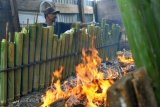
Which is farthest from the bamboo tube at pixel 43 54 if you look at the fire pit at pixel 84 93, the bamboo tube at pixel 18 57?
the bamboo tube at pixel 18 57

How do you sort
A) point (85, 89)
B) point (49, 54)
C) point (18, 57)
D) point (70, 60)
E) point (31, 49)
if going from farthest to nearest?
point (70, 60)
point (49, 54)
point (31, 49)
point (18, 57)
point (85, 89)

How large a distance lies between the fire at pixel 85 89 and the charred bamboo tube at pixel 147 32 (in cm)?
104

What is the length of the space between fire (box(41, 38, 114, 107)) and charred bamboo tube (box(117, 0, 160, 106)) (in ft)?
3.43

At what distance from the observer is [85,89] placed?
533 cm

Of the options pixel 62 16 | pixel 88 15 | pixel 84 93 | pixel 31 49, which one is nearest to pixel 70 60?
pixel 31 49

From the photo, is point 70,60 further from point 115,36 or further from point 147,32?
point 147,32

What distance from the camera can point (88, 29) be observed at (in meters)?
10.2

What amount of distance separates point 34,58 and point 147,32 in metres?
6.12

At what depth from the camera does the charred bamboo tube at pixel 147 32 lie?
975 millimetres

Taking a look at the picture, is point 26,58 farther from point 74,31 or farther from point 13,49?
point 74,31

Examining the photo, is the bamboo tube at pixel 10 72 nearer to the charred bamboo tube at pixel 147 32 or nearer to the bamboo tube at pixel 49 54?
the bamboo tube at pixel 49 54

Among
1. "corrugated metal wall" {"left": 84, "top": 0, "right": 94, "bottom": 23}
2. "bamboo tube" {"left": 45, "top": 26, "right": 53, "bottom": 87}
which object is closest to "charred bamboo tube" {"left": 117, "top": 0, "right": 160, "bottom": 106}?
"bamboo tube" {"left": 45, "top": 26, "right": 53, "bottom": 87}

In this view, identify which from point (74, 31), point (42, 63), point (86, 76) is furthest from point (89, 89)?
point (74, 31)

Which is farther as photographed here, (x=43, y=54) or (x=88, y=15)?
(x=88, y=15)
